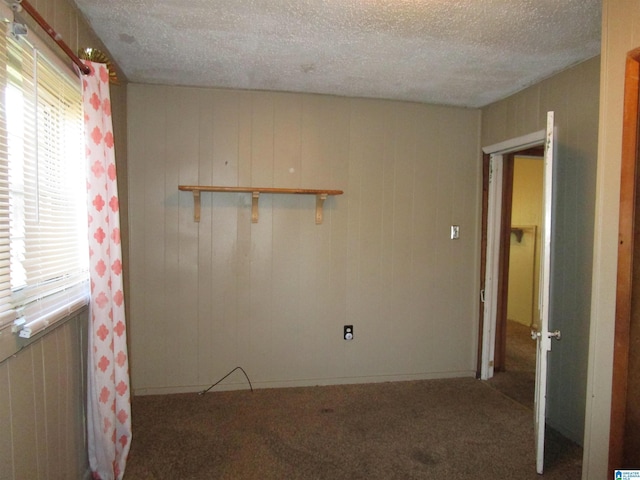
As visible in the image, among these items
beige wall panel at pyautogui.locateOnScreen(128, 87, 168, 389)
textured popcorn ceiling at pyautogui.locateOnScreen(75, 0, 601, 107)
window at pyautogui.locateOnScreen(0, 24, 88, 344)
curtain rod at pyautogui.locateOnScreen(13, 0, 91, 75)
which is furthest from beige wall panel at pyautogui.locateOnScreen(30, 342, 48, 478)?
textured popcorn ceiling at pyautogui.locateOnScreen(75, 0, 601, 107)

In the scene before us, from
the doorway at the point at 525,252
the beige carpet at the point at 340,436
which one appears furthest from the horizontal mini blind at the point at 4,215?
the doorway at the point at 525,252

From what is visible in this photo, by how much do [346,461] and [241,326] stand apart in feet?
4.10

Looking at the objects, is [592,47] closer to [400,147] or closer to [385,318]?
[400,147]

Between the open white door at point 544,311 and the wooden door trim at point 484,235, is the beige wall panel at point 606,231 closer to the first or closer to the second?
the open white door at point 544,311

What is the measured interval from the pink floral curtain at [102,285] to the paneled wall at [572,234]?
2.62 meters

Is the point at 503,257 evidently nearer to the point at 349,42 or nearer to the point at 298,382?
the point at 298,382

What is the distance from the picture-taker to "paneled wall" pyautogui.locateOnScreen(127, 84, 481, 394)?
8.91 ft

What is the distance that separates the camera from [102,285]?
1.71 m

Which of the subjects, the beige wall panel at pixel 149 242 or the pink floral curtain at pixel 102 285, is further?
the beige wall panel at pixel 149 242

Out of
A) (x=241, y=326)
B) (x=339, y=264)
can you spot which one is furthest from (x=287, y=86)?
(x=241, y=326)

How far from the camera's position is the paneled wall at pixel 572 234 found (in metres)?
2.19

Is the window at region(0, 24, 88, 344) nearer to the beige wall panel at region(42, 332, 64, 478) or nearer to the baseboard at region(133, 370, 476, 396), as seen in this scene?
the beige wall panel at region(42, 332, 64, 478)

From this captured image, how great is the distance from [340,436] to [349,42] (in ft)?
7.69

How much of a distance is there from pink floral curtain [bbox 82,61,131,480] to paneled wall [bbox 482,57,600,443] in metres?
2.62
